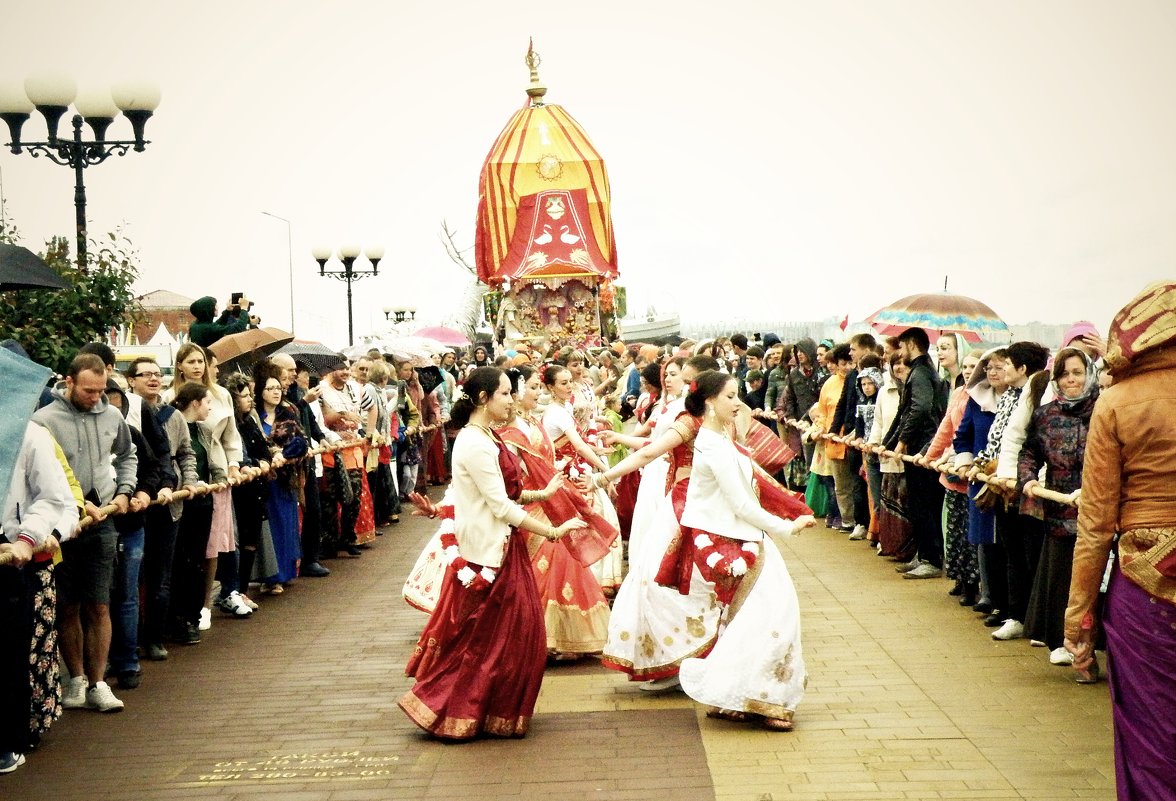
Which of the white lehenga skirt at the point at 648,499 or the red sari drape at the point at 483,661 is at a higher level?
the white lehenga skirt at the point at 648,499

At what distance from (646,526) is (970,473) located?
85.8 inches

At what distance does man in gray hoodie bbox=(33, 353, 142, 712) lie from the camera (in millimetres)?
7516

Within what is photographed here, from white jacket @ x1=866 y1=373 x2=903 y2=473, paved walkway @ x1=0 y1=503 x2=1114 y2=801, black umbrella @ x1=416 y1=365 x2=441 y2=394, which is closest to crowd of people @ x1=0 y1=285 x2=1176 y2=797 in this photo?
paved walkway @ x1=0 y1=503 x2=1114 y2=801

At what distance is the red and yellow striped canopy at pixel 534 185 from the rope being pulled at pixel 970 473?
2641 cm

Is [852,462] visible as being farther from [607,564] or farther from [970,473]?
[970,473]

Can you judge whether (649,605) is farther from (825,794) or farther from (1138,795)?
(1138,795)

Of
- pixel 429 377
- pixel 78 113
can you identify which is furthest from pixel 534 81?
pixel 78 113

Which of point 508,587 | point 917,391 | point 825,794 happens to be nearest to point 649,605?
point 508,587

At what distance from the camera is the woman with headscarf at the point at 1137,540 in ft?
15.0

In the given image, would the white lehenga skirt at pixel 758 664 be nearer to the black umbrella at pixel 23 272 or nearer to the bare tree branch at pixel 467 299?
the black umbrella at pixel 23 272

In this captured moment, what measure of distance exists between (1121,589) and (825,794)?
1655 mm

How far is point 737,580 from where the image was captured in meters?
7.08

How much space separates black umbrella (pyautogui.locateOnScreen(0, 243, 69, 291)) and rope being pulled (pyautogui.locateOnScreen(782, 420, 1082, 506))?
5831mm

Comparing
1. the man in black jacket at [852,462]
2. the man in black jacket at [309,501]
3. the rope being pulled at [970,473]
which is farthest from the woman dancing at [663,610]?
the man in black jacket at [852,462]
